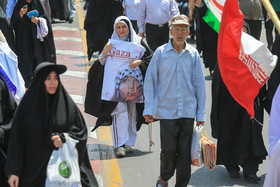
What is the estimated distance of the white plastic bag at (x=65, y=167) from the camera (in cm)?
599

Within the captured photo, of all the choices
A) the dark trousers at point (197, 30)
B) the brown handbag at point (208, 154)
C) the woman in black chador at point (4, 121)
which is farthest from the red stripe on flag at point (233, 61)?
the dark trousers at point (197, 30)

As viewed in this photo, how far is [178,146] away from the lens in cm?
762

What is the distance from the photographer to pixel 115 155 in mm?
9508

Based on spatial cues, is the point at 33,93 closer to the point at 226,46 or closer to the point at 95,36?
the point at 226,46

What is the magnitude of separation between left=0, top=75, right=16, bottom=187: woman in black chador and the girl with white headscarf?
2.73 m

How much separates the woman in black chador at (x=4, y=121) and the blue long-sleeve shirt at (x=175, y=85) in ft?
5.11

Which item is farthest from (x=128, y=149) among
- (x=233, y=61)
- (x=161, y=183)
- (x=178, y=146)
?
(x=233, y=61)

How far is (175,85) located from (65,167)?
6.42ft

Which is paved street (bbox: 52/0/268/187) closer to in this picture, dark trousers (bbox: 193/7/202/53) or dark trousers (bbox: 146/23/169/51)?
dark trousers (bbox: 146/23/169/51)

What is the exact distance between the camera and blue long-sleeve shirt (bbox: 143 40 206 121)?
754 cm

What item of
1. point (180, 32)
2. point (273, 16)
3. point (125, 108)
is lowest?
point (125, 108)

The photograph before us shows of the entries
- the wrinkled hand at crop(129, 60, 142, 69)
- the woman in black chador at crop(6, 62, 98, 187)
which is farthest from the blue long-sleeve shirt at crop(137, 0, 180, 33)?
the woman in black chador at crop(6, 62, 98, 187)

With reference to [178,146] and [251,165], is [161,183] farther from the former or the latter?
[251,165]

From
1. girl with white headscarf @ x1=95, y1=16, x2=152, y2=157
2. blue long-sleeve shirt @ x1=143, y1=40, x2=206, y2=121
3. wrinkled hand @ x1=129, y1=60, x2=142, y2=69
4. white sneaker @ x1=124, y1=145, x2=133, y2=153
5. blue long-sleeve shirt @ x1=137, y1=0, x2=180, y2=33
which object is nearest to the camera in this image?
blue long-sleeve shirt @ x1=143, y1=40, x2=206, y2=121
